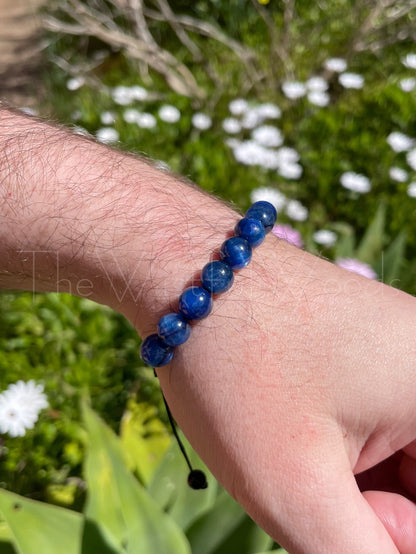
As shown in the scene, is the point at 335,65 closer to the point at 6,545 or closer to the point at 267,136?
the point at 267,136

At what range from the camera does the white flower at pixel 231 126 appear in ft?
7.77

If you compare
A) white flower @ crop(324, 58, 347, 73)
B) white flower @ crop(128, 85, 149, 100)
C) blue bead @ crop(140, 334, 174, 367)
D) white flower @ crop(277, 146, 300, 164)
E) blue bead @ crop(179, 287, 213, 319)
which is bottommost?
white flower @ crop(128, 85, 149, 100)

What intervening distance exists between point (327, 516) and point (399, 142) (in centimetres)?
188

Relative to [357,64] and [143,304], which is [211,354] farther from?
[357,64]

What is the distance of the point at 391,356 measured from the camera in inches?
30.9

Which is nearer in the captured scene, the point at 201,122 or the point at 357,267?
the point at 357,267

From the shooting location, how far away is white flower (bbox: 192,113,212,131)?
2414mm

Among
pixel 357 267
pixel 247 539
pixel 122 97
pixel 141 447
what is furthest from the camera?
pixel 122 97

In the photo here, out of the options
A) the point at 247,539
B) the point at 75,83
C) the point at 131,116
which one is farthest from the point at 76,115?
the point at 247,539

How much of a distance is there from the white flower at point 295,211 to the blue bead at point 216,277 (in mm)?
1271

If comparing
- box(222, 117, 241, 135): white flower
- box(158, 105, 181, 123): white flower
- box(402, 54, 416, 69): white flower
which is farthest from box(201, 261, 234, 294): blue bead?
box(402, 54, 416, 69): white flower

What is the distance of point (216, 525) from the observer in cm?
101

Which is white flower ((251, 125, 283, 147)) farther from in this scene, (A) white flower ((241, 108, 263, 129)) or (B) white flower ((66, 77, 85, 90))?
(B) white flower ((66, 77, 85, 90))

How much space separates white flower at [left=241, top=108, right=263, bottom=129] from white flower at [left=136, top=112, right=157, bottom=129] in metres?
0.42
